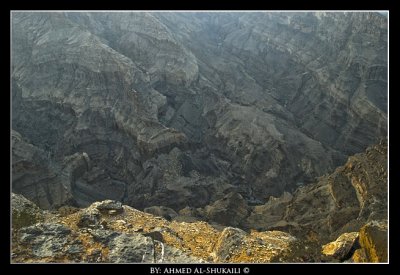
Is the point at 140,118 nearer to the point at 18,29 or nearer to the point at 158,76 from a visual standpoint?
the point at 158,76

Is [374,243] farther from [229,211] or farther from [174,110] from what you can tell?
[174,110]

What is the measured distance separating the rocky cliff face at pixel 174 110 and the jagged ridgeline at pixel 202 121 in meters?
0.16

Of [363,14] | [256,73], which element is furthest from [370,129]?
[256,73]

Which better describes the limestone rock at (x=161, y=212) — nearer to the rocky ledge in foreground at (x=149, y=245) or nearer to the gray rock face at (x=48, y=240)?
the rocky ledge in foreground at (x=149, y=245)

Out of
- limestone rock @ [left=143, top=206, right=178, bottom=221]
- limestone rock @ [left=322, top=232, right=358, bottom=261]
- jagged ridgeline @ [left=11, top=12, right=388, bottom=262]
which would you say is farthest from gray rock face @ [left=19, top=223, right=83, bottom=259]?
limestone rock @ [left=143, top=206, right=178, bottom=221]

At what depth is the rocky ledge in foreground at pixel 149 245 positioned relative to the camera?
16141 millimetres

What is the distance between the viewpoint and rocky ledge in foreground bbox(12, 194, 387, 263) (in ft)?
53.0

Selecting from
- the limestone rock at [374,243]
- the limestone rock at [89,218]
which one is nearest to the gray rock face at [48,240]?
the limestone rock at [89,218]

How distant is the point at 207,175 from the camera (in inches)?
1827

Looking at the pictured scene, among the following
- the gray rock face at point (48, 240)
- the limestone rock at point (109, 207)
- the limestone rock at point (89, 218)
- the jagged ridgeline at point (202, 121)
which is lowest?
the gray rock face at point (48, 240)

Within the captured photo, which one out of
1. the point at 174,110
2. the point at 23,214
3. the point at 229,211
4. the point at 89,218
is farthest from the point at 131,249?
the point at 174,110

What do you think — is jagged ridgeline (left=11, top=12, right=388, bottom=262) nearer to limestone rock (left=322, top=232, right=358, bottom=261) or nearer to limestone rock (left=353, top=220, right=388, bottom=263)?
limestone rock (left=322, top=232, right=358, bottom=261)

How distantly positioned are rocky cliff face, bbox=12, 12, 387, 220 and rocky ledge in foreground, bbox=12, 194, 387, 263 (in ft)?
65.2
